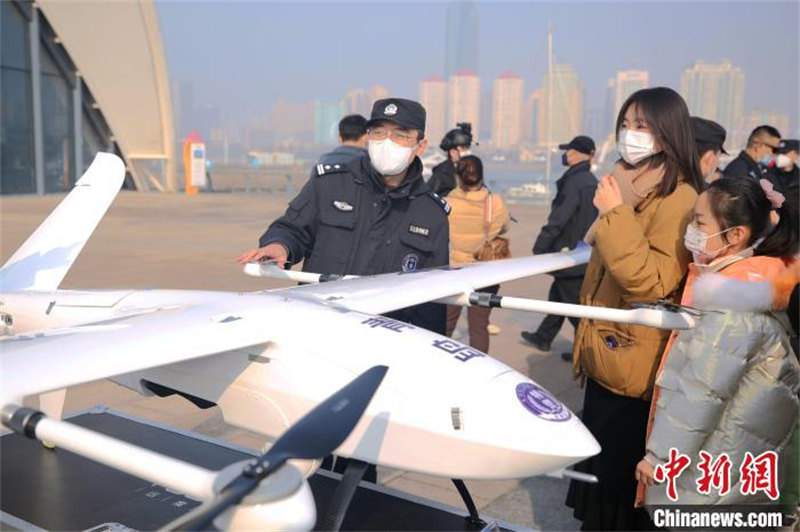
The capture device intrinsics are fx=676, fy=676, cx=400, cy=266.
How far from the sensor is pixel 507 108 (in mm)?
130750

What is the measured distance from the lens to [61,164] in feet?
97.7

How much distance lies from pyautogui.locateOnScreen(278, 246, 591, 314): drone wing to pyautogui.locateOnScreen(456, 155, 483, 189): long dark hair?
→ 115 inches

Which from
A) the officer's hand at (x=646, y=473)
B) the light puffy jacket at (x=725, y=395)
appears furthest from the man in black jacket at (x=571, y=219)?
the officer's hand at (x=646, y=473)

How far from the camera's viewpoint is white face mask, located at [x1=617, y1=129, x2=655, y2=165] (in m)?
3.48

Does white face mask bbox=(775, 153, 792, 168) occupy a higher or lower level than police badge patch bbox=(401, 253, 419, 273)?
higher

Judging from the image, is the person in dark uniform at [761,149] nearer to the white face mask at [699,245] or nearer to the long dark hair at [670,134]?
the long dark hair at [670,134]

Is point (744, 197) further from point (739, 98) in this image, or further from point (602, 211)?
point (739, 98)

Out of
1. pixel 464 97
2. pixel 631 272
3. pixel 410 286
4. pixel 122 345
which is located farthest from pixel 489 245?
pixel 464 97

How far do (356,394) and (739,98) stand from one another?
38.0 meters

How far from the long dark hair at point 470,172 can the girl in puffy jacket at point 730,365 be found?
4.31m

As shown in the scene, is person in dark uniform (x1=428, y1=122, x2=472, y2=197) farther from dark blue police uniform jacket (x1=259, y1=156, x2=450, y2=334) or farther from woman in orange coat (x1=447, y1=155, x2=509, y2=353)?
dark blue police uniform jacket (x1=259, y1=156, x2=450, y2=334)

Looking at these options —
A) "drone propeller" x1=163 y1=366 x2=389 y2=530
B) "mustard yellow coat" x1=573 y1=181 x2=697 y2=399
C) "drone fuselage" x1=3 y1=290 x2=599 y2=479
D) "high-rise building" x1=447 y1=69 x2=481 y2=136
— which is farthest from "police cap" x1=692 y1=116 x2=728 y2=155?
"high-rise building" x1=447 y1=69 x2=481 y2=136

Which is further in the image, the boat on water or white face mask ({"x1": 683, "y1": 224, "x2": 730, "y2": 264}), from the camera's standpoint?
the boat on water

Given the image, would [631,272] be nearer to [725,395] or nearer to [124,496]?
[725,395]
